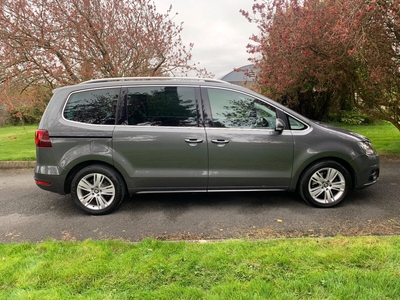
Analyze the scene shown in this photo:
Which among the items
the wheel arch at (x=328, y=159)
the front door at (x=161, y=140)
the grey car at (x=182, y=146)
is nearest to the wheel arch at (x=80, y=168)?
the grey car at (x=182, y=146)

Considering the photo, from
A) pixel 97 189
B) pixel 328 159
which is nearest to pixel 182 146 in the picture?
pixel 97 189

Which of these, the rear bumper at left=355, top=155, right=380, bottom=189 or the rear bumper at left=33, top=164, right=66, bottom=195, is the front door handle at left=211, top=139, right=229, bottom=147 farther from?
the rear bumper at left=33, top=164, right=66, bottom=195

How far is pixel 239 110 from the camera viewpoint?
3.92 m

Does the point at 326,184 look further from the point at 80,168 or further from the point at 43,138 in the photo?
the point at 43,138

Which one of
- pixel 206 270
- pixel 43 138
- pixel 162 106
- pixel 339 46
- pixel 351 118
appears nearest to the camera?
pixel 206 270

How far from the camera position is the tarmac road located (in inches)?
132

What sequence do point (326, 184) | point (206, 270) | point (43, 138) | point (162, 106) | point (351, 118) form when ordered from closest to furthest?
point (206, 270)
point (43, 138)
point (162, 106)
point (326, 184)
point (351, 118)

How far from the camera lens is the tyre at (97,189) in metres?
3.86

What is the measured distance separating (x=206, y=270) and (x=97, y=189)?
2166 mm

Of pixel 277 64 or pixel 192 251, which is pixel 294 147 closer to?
pixel 192 251

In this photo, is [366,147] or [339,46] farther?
[339,46]

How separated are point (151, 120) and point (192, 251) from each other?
1.91 meters

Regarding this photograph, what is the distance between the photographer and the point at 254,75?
360 inches

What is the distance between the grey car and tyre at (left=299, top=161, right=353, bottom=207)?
0.05 feet
